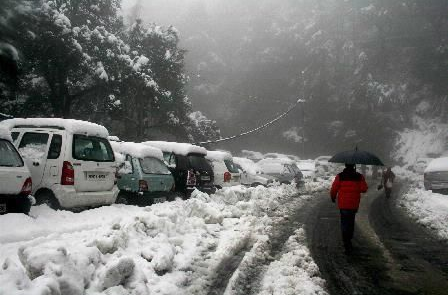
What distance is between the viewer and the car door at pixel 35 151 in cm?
845

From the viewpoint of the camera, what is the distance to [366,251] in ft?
26.7

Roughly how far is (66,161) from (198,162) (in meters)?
6.73

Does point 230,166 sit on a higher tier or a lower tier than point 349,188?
higher

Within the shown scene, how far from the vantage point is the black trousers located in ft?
27.1

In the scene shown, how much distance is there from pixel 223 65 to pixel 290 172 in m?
45.8

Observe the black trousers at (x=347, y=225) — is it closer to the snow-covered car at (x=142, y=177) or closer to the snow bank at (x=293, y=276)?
the snow bank at (x=293, y=276)

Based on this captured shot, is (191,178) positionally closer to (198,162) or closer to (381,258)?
(198,162)

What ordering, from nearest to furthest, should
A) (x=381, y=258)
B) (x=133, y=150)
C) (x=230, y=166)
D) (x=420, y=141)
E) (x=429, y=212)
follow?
(x=381, y=258) < (x=133, y=150) < (x=429, y=212) < (x=230, y=166) < (x=420, y=141)

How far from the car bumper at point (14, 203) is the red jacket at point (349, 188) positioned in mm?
5774

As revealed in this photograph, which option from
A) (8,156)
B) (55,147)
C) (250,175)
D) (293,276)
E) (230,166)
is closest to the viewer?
(293,276)

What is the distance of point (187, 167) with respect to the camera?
14.2 m

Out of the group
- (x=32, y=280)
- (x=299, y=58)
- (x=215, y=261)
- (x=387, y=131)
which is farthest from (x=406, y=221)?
(x=299, y=58)

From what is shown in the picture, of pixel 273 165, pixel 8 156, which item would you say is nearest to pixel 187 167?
pixel 8 156

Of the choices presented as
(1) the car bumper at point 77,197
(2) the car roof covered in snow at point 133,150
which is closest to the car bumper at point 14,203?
(1) the car bumper at point 77,197
